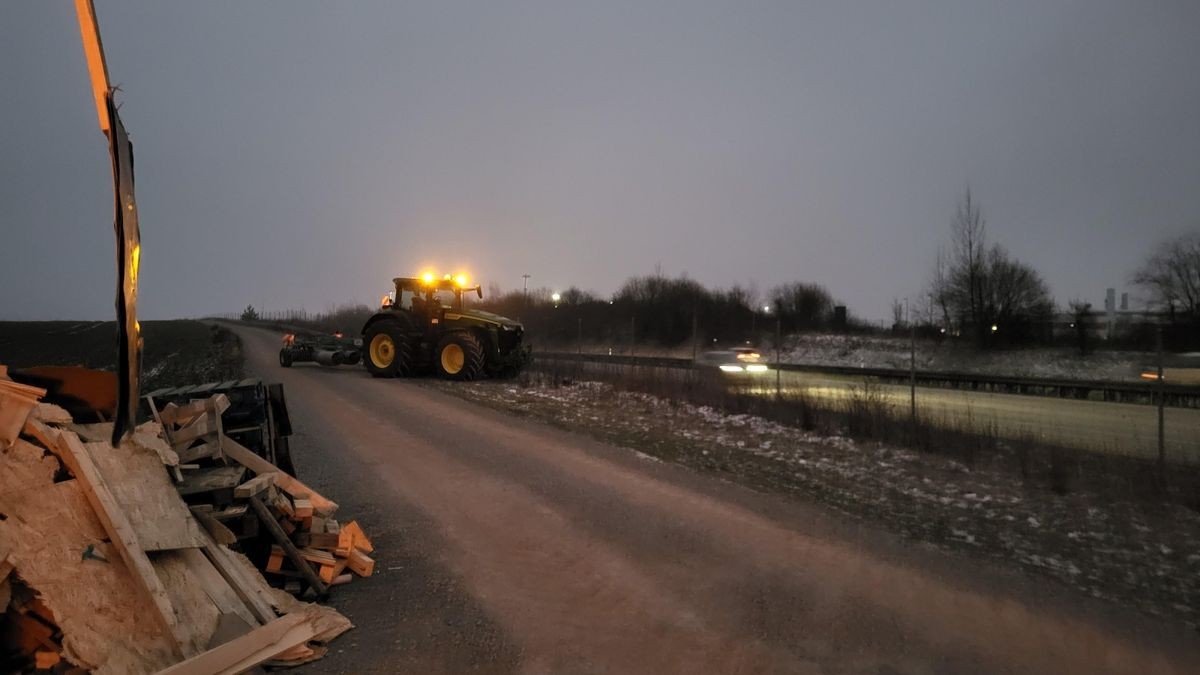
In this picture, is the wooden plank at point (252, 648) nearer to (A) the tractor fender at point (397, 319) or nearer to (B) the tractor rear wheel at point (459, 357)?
(B) the tractor rear wheel at point (459, 357)

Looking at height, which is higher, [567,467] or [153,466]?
[153,466]

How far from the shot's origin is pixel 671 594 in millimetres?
5492

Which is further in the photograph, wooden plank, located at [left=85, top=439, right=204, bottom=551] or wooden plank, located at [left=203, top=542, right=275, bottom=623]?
wooden plank, located at [left=203, top=542, right=275, bottom=623]

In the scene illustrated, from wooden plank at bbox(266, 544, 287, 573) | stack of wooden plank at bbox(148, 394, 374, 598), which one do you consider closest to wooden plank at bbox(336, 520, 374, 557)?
stack of wooden plank at bbox(148, 394, 374, 598)

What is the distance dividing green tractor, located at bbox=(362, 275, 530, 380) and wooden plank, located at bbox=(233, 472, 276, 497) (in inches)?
599

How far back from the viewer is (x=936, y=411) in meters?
16.0

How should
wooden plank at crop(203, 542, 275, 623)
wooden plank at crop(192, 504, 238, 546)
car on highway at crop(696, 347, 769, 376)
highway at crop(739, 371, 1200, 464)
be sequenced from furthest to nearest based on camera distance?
car on highway at crop(696, 347, 769, 376) < highway at crop(739, 371, 1200, 464) < wooden plank at crop(192, 504, 238, 546) < wooden plank at crop(203, 542, 275, 623)

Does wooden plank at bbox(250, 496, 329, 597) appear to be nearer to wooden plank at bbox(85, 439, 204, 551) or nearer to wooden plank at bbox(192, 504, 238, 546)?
wooden plank at bbox(192, 504, 238, 546)

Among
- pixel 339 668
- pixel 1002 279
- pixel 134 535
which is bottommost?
pixel 339 668

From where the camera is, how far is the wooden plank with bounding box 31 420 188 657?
13.2 feet

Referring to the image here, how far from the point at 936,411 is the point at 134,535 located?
603 inches

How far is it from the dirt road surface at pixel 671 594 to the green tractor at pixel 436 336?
39.6 feet

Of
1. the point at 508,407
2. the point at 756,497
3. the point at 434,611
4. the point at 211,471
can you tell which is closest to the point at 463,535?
the point at 434,611

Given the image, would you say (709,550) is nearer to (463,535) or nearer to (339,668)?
Answer: (463,535)
